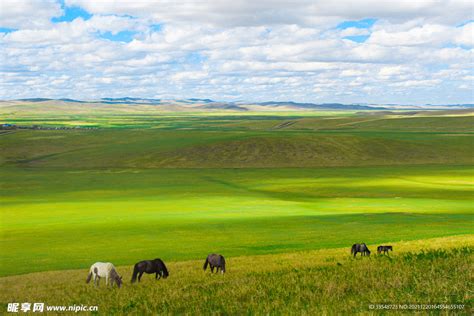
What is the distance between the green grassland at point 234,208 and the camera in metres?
19.5

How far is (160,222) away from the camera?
54125 mm

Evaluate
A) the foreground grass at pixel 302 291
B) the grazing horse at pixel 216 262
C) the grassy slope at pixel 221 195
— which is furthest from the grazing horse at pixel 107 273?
the grassy slope at pixel 221 195

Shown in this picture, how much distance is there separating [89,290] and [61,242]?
78.9ft

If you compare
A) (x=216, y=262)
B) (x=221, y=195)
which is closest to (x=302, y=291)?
(x=216, y=262)

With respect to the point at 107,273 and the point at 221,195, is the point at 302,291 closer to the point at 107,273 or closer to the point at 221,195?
the point at 107,273

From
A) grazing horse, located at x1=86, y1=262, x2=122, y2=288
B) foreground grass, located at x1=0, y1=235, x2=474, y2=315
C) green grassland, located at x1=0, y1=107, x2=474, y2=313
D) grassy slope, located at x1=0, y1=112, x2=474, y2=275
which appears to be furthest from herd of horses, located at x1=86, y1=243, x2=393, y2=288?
grassy slope, located at x1=0, y1=112, x2=474, y2=275

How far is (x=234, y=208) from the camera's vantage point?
6675cm

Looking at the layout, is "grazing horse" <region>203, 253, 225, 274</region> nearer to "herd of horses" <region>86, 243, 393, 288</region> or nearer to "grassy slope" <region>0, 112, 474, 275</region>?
"herd of horses" <region>86, 243, 393, 288</region>

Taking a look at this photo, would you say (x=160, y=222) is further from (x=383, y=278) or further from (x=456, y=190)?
(x=456, y=190)

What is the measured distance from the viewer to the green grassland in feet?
63.9

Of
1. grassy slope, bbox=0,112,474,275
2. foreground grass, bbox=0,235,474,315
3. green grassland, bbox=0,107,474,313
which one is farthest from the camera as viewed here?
grassy slope, bbox=0,112,474,275

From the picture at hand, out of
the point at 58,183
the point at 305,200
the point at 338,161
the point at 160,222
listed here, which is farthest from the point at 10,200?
the point at 338,161

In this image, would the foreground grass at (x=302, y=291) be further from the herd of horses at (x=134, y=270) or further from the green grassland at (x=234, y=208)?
the herd of horses at (x=134, y=270)

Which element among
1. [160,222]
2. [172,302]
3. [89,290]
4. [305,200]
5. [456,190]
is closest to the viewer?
[172,302]
